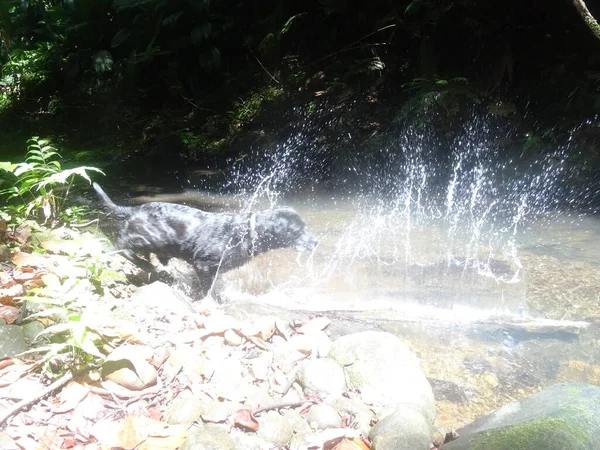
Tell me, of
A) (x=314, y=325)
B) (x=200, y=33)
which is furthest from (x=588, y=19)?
(x=200, y=33)

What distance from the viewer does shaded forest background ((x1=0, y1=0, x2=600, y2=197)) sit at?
8695mm

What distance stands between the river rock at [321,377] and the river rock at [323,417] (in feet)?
0.62

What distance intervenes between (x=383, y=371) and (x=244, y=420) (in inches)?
37.3

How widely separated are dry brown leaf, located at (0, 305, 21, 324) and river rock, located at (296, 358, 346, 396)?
1863 mm

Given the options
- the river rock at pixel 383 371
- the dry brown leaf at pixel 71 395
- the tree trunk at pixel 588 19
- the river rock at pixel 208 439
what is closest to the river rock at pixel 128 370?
the dry brown leaf at pixel 71 395

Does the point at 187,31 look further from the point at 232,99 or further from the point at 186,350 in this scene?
the point at 186,350

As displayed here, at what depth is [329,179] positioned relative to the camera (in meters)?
8.34

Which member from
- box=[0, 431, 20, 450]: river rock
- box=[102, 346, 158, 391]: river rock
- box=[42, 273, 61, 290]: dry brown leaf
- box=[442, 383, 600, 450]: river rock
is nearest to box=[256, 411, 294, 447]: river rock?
box=[102, 346, 158, 391]: river rock

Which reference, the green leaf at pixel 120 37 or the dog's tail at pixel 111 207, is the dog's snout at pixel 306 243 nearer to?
the dog's tail at pixel 111 207

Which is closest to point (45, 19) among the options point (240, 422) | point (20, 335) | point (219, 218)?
point (219, 218)

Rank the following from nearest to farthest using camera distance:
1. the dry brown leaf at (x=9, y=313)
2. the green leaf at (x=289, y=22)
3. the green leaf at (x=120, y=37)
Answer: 1. the dry brown leaf at (x=9, y=313)
2. the green leaf at (x=289, y=22)
3. the green leaf at (x=120, y=37)

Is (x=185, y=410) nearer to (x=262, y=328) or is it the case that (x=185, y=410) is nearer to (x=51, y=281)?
(x=262, y=328)

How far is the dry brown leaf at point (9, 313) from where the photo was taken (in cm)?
313

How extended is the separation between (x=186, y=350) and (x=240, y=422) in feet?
2.25
